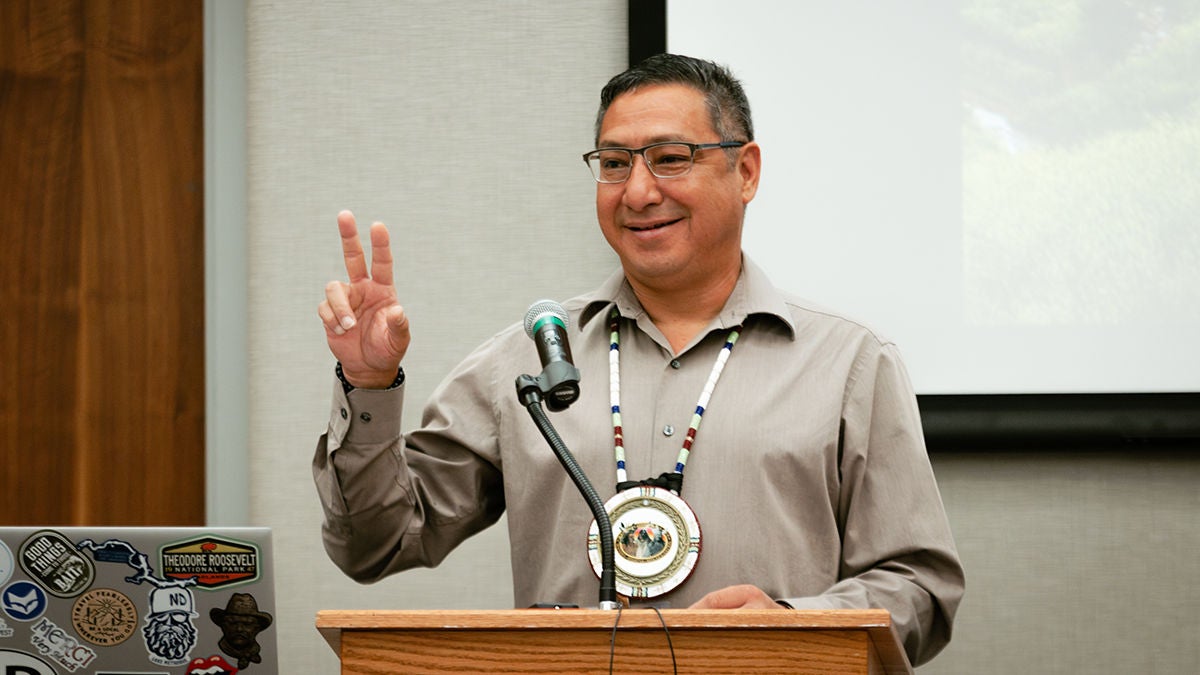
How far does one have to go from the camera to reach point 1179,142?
268 cm

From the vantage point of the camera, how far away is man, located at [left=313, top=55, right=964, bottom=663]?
1.89 metres

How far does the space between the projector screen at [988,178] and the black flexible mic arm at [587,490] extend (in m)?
1.31

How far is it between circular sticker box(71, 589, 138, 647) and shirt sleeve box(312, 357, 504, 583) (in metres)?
0.40

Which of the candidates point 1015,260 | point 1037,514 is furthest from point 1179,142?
point 1037,514

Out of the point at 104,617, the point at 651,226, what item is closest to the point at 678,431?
the point at 651,226

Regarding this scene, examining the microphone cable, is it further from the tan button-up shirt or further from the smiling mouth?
the smiling mouth

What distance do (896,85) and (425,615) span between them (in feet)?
5.94

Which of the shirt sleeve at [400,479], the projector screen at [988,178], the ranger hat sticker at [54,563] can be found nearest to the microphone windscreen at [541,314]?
the shirt sleeve at [400,479]

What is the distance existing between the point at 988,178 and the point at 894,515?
1012 mm

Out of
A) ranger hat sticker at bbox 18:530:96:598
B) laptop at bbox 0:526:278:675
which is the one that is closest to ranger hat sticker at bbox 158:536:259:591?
laptop at bbox 0:526:278:675

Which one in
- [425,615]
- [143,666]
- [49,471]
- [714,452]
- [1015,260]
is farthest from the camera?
[49,471]

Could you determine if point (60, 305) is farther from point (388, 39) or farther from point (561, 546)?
point (561, 546)

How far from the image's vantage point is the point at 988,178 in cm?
268

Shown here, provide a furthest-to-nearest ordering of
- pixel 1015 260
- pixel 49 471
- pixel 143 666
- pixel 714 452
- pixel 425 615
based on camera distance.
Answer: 1. pixel 49 471
2. pixel 1015 260
3. pixel 714 452
4. pixel 143 666
5. pixel 425 615
